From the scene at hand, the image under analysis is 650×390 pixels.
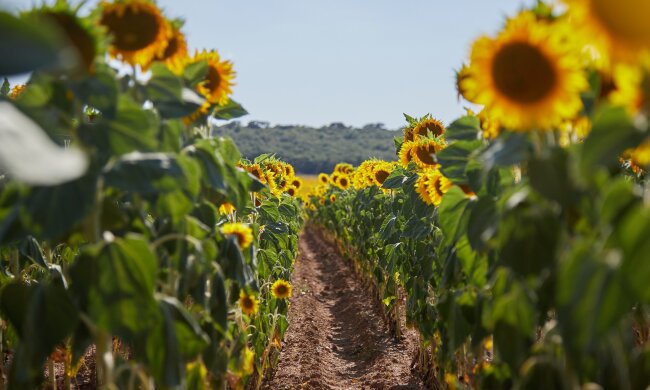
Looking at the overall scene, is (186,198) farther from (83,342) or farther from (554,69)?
(554,69)

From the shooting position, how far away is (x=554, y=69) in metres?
1.65

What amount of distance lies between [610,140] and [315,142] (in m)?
109

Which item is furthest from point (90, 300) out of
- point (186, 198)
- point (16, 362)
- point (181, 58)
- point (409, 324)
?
point (409, 324)

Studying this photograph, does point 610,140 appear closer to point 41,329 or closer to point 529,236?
point 529,236

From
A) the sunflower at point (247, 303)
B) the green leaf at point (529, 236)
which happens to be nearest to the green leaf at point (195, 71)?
the green leaf at point (529, 236)

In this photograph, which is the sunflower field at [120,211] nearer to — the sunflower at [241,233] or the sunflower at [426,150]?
the sunflower at [241,233]

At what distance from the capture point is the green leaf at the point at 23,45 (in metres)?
0.54

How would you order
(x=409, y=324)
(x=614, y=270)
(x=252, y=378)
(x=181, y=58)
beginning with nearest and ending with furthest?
(x=614, y=270), (x=181, y=58), (x=252, y=378), (x=409, y=324)

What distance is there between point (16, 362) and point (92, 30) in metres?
0.95

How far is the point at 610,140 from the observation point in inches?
53.7

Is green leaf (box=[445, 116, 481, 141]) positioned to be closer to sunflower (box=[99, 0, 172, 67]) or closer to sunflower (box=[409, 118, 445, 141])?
sunflower (box=[99, 0, 172, 67])

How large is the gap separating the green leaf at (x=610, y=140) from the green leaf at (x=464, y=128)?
119 centimetres

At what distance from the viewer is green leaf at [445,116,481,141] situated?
258cm

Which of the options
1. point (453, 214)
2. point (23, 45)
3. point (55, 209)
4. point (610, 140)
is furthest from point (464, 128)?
point (23, 45)
